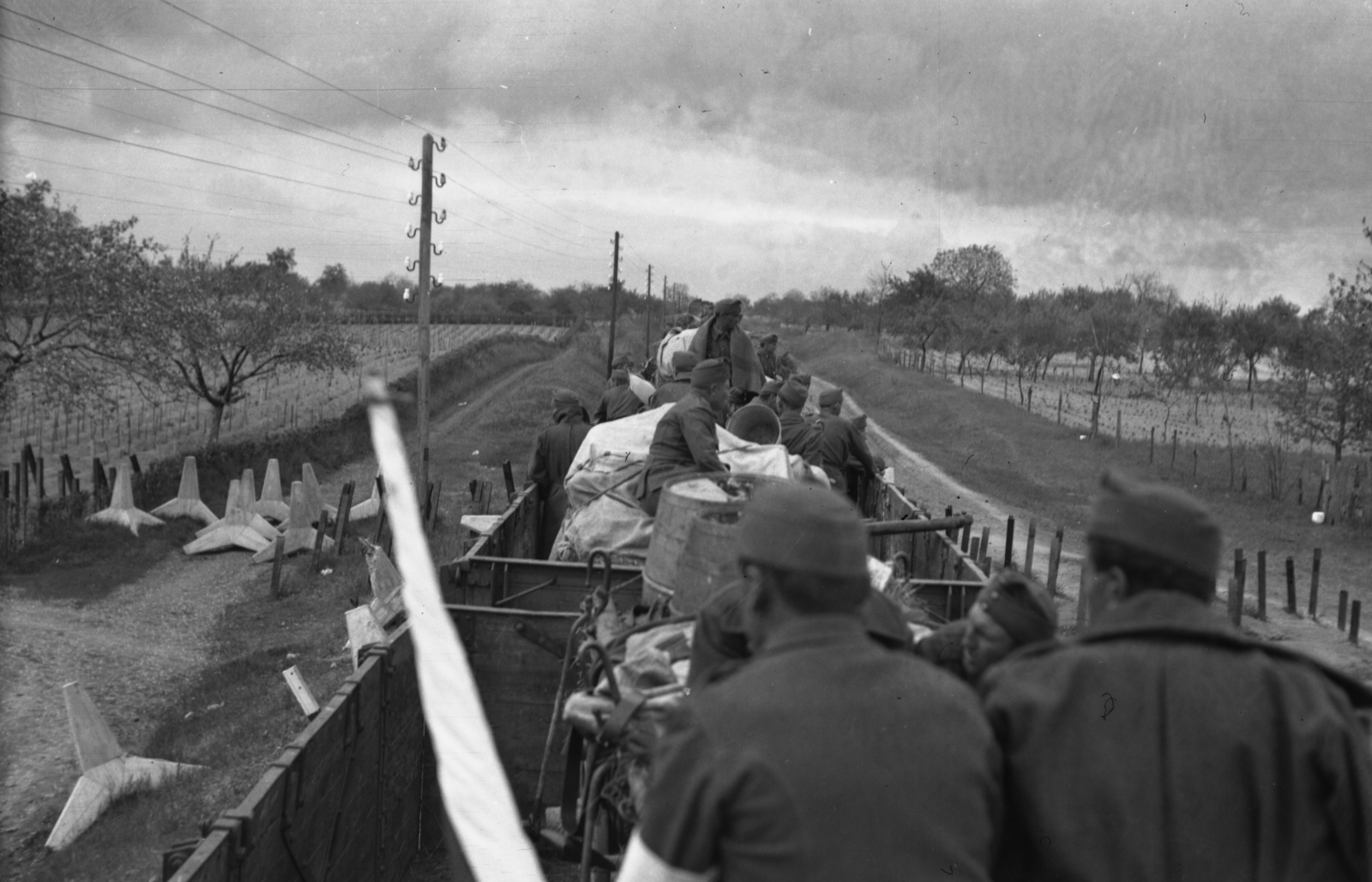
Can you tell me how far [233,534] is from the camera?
15414mm

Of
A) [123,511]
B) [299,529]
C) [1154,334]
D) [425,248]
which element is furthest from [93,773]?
[1154,334]

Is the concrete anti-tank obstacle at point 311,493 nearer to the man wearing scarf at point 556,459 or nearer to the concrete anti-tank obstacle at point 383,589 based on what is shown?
the concrete anti-tank obstacle at point 383,589

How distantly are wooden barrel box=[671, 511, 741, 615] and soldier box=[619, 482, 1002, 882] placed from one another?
1.82 meters

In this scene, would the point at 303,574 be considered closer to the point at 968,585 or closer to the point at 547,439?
the point at 547,439

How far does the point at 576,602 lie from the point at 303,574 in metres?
8.90

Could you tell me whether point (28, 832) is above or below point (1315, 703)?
below

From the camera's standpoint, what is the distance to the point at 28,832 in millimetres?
7203

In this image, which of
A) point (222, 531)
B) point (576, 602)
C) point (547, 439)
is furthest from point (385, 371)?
point (576, 602)

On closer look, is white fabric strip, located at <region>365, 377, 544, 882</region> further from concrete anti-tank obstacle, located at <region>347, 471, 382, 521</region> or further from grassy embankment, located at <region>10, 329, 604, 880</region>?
concrete anti-tank obstacle, located at <region>347, 471, 382, 521</region>

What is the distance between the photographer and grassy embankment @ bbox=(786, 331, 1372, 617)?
15703 mm

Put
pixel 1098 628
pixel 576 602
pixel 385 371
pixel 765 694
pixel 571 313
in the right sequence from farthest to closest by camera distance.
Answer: pixel 571 313
pixel 385 371
pixel 576 602
pixel 1098 628
pixel 765 694

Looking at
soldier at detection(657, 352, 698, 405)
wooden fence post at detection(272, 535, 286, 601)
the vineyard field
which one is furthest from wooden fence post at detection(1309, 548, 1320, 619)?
the vineyard field

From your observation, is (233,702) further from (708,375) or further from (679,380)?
(708,375)

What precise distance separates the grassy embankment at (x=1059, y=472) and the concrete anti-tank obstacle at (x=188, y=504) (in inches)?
461
